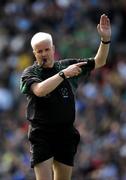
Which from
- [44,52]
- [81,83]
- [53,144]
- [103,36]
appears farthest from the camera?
[81,83]

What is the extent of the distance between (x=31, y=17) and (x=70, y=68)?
34.0 ft

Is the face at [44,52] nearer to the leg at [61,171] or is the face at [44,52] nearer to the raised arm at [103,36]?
the raised arm at [103,36]

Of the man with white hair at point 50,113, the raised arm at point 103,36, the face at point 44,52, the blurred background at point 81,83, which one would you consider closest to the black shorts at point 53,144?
the man with white hair at point 50,113

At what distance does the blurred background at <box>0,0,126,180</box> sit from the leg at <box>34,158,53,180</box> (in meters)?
4.60

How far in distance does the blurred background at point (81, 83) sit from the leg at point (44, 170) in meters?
4.60

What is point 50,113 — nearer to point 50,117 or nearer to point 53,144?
point 50,117

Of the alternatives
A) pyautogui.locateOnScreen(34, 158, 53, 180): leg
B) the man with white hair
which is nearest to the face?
the man with white hair

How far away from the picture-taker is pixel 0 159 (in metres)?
15.9

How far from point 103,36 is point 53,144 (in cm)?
129

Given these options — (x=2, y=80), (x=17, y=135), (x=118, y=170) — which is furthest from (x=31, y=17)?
→ (x=118, y=170)

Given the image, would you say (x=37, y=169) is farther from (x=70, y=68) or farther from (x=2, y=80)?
(x=2, y=80)

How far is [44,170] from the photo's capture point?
383 inches

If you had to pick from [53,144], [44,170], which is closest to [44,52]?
[53,144]

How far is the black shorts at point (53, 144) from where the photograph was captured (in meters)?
9.81
